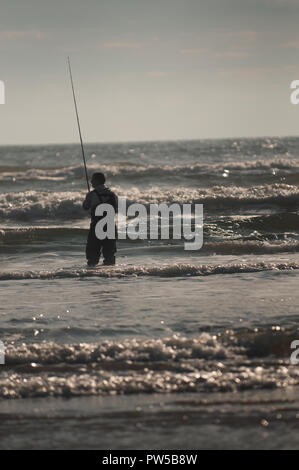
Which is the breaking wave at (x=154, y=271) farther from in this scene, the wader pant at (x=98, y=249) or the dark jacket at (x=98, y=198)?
the dark jacket at (x=98, y=198)

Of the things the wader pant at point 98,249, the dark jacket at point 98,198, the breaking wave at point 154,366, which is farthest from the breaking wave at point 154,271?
the breaking wave at point 154,366

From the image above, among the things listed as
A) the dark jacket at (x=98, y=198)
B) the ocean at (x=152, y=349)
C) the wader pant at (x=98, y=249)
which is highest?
the dark jacket at (x=98, y=198)

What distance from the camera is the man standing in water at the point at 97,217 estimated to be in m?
11.4

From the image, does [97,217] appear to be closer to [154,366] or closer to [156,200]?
[154,366]

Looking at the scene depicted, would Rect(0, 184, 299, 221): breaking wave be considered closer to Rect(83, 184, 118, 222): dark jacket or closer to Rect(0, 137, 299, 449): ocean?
Rect(0, 137, 299, 449): ocean

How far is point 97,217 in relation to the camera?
1143 centimetres

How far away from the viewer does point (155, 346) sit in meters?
6.57

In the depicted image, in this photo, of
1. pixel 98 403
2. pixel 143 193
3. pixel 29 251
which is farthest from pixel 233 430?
pixel 143 193

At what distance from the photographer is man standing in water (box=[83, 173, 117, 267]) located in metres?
11.4

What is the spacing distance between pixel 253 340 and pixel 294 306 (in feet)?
5.43

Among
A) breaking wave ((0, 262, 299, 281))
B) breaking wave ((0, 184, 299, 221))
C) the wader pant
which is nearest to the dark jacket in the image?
the wader pant

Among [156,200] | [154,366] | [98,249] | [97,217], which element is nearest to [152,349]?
[154,366]

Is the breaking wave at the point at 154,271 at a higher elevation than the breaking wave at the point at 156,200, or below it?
below
